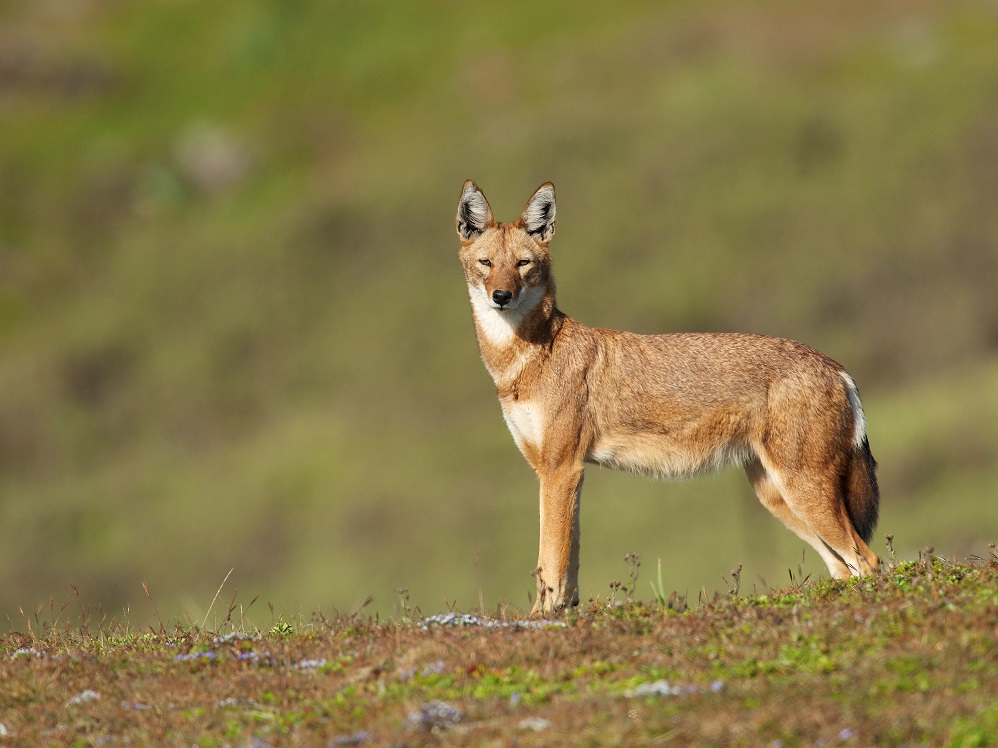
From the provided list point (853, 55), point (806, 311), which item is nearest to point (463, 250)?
point (806, 311)

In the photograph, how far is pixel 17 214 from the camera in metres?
53.5

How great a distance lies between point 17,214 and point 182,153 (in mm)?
7792

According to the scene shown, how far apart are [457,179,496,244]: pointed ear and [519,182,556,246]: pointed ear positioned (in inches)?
12.2

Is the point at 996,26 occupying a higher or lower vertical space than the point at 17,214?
higher

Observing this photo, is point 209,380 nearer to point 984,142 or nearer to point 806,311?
point 806,311

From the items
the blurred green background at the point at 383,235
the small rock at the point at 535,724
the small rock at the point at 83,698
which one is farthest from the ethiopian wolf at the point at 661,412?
the blurred green background at the point at 383,235

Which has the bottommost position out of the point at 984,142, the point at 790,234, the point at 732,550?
the point at 732,550

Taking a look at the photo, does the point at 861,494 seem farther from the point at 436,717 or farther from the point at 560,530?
the point at 436,717

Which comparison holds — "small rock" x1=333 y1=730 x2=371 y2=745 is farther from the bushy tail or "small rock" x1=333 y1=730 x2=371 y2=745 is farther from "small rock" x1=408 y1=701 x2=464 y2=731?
the bushy tail

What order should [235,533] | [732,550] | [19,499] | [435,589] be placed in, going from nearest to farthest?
[732,550] < [435,589] < [235,533] < [19,499]

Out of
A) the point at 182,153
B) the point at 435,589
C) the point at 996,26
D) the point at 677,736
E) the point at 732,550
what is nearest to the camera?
the point at 677,736

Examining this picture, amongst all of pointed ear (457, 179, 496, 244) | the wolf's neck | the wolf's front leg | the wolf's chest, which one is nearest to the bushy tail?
the wolf's front leg

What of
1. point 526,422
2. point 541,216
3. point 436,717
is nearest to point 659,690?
point 436,717

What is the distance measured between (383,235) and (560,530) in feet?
157
